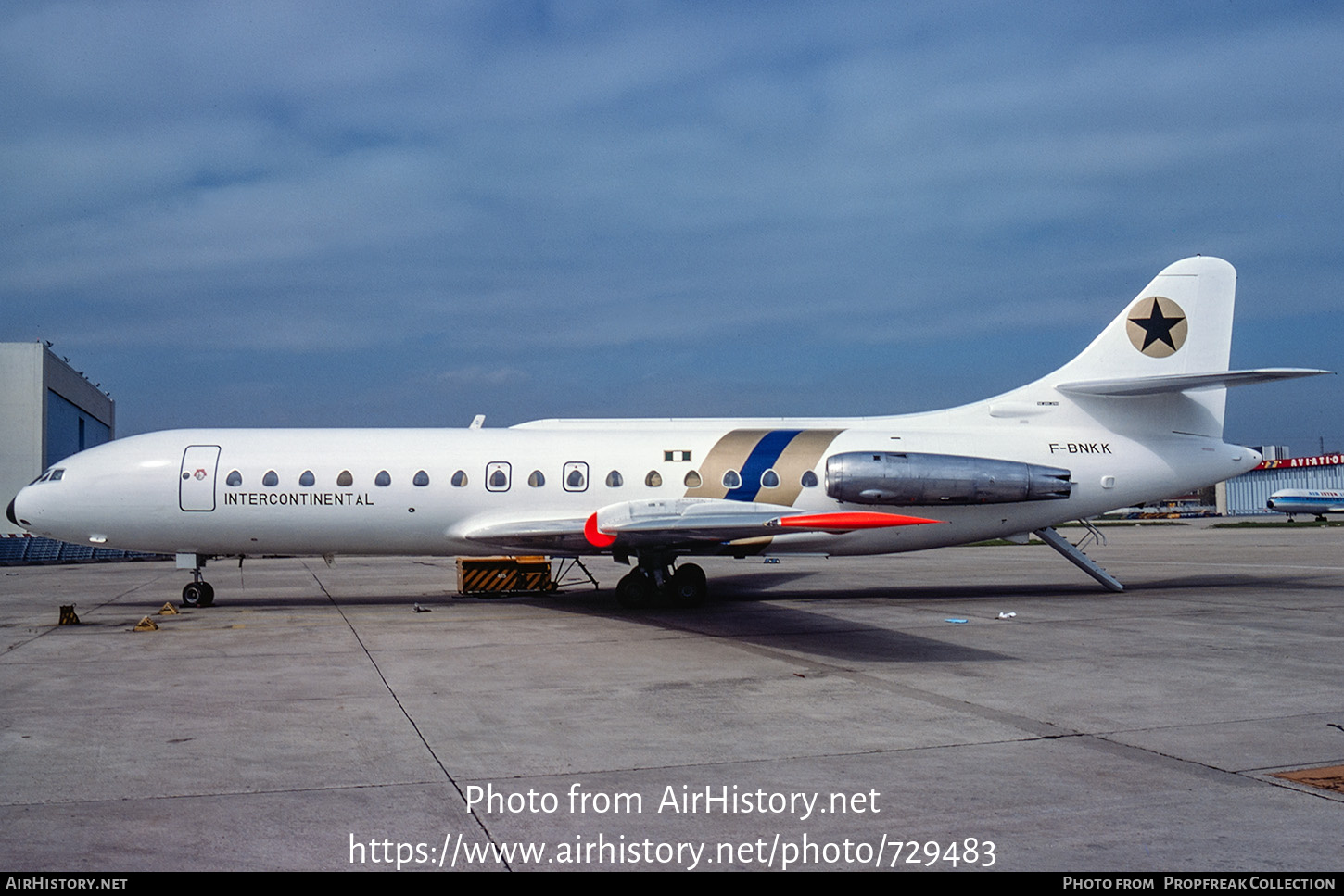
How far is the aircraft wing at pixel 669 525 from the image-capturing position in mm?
12188

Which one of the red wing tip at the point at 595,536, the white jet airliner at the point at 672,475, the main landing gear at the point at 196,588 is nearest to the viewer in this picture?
the red wing tip at the point at 595,536

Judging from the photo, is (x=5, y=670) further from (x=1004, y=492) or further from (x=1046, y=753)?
(x=1004, y=492)

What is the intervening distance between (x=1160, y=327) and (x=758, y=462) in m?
8.14

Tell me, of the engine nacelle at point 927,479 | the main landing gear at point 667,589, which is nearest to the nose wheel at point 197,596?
the main landing gear at point 667,589

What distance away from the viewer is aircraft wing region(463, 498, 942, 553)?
1219 cm

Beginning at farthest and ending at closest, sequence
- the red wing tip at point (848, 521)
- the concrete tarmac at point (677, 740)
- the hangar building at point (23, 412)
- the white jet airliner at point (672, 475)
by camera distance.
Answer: the hangar building at point (23, 412)
the white jet airliner at point (672, 475)
the red wing tip at point (848, 521)
the concrete tarmac at point (677, 740)

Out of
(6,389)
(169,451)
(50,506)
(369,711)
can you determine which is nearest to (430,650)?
(369,711)

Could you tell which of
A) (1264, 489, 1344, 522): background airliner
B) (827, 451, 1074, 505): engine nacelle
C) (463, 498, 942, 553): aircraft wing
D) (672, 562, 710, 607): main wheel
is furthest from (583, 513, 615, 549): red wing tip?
(1264, 489, 1344, 522): background airliner

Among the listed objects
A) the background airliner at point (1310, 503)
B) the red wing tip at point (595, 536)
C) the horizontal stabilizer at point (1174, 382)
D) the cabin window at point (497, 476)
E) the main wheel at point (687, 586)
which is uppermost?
the horizontal stabilizer at point (1174, 382)

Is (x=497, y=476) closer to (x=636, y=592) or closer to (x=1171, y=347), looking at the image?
(x=636, y=592)

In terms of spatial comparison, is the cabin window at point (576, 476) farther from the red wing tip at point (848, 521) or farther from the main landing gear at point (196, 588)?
the main landing gear at point (196, 588)

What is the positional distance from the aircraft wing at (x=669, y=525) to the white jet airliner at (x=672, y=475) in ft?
0.32

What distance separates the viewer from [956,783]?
21.5 feet

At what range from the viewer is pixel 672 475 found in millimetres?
18047
